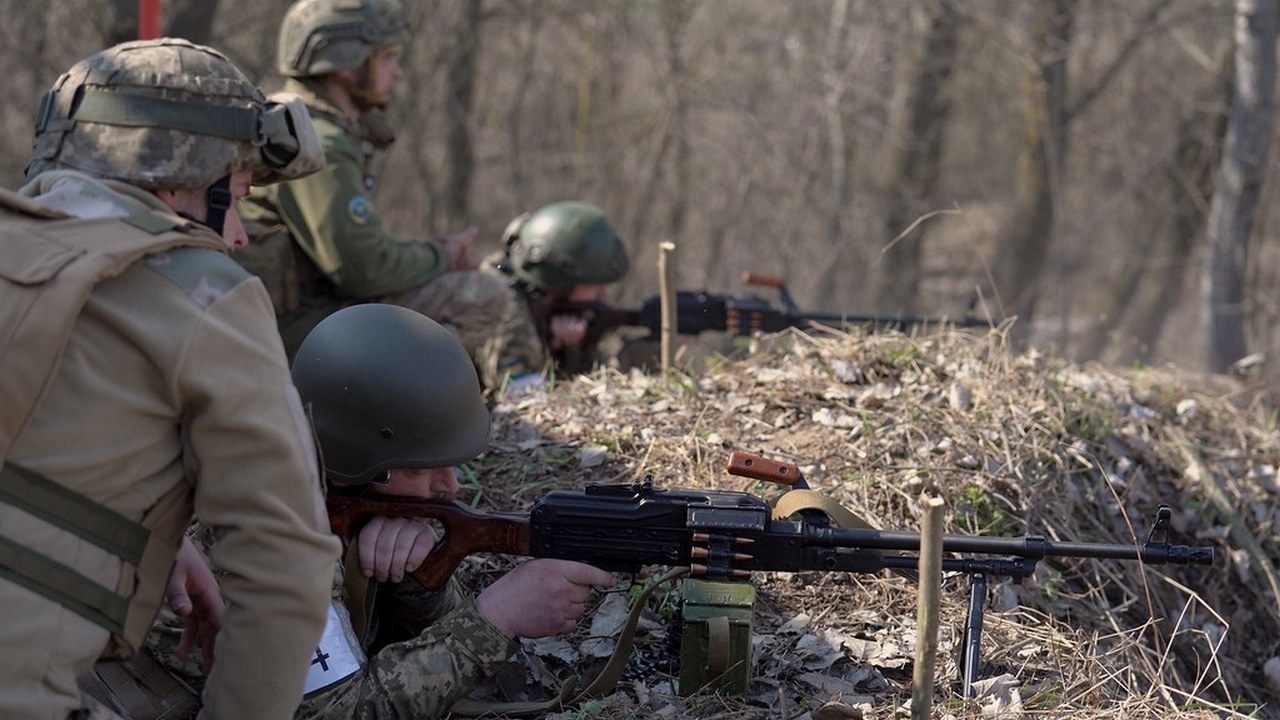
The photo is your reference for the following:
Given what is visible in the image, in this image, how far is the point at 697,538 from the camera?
3.37 m

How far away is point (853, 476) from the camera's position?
4.78 metres

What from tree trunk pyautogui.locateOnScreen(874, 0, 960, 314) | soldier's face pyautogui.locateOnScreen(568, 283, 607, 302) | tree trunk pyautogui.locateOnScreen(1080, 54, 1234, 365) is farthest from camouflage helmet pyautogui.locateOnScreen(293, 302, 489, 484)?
tree trunk pyautogui.locateOnScreen(1080, 54, 1234, 365)

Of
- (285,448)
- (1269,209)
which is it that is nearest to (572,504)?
(285,448)

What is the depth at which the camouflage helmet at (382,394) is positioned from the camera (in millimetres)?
3414

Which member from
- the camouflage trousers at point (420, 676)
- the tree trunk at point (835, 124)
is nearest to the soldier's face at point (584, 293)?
the camouflage trousers at point (420, 676)

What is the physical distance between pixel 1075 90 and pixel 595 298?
9563mm

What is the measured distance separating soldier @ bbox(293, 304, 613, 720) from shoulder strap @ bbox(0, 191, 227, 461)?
1.02 meters

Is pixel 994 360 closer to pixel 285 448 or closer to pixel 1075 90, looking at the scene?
pixel 285 448

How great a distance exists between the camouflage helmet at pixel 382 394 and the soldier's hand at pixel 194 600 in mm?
517

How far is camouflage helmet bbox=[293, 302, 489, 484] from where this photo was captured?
3414 millimetres

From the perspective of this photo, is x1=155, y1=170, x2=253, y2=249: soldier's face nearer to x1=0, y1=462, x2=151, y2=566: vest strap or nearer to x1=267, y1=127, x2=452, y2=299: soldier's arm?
x1=0, y1=462, x2=151, y2=566: vest strap

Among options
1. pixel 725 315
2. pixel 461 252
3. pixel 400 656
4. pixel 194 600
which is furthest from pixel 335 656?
pixel 461 252

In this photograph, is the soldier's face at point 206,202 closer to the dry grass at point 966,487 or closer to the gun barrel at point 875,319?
the dry grass at point 966,487

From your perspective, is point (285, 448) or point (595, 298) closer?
point (285, 448)
